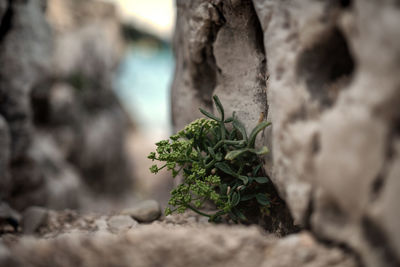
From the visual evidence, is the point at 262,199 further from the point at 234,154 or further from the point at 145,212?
the point at 145,212

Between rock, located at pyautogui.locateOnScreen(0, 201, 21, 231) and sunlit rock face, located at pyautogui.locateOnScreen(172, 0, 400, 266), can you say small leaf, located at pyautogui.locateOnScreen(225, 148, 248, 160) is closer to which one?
sunlit rock face, located at pyautogui.locateOnScreen(172, 0, 400, 266)

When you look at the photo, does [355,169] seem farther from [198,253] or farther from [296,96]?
[198,253]

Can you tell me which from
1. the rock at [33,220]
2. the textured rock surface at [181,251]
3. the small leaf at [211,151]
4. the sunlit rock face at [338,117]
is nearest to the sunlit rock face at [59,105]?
the rock at [33,220]

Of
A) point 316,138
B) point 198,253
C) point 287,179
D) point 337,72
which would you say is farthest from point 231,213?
point 337,72

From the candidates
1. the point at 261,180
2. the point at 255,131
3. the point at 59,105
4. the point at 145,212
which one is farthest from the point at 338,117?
the point at 59,105

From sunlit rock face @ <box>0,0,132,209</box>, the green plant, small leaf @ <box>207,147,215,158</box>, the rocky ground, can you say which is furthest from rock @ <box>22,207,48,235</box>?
small leaf @ <box>207,147,215,158</box>

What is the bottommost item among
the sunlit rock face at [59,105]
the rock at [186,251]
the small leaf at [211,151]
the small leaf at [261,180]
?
the rock at [186,251]

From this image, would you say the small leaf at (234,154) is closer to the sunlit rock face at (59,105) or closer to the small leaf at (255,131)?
the small leaf at (255,131)

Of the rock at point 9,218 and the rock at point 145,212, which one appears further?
the rock at point 9,218
